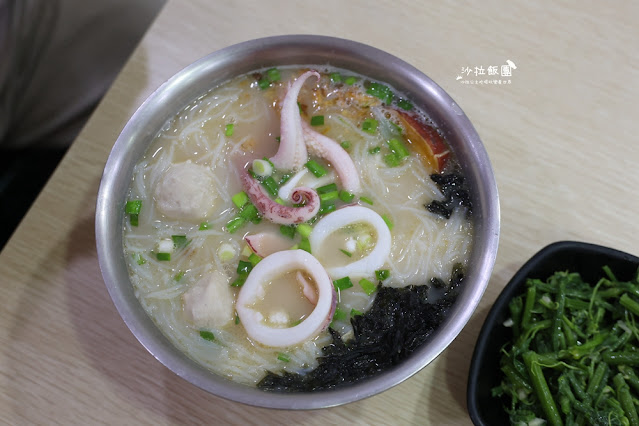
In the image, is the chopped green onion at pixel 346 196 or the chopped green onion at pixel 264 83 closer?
the chopped green onion at pixel 346 196

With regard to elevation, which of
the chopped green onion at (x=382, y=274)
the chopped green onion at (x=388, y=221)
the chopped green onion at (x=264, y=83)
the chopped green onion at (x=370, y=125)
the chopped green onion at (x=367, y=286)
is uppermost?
the chopped green onion at (x=370, y=125)

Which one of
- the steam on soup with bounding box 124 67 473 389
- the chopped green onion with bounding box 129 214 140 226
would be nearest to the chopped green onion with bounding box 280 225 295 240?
the steam on soup with bounding box 124 67 473 389

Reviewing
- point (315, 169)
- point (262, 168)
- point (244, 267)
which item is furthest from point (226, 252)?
point (315, 169)

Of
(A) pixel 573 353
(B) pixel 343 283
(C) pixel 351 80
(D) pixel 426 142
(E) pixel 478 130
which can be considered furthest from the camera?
(E) pixel 478 130

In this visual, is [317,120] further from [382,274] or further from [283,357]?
[283,357]

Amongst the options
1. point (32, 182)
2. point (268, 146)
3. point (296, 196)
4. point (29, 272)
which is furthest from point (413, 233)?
point (32, 182)

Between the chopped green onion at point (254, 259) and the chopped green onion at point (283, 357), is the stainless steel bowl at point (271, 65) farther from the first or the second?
the chopped green onion at point (254, 259)

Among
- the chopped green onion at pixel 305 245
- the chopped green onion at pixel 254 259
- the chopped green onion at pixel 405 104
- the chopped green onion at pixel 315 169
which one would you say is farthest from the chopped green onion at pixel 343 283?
the chopped green onion at pixel 405 104
